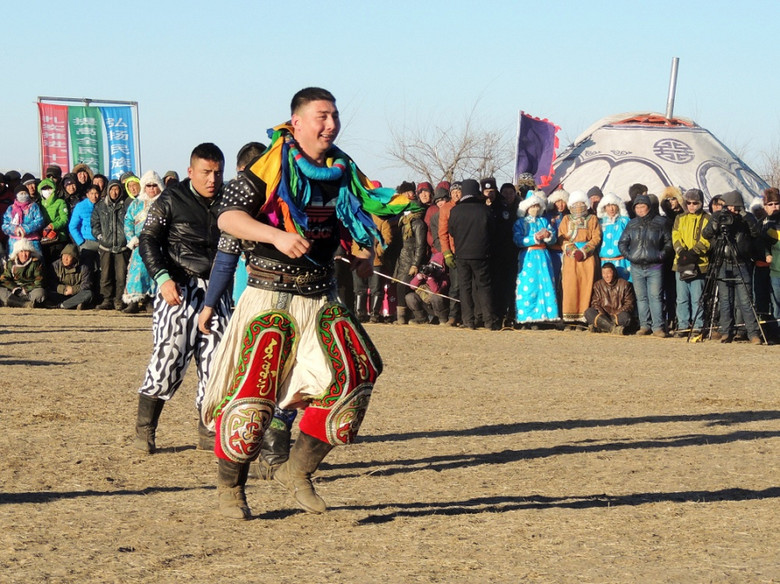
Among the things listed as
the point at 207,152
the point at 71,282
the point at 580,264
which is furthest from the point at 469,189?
the point at 207,152

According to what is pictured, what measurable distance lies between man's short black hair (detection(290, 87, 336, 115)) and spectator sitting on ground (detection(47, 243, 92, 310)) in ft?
46.7

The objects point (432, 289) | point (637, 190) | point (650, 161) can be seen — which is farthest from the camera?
point (650, 161)

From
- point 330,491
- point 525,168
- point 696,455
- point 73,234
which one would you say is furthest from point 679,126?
point 330,491

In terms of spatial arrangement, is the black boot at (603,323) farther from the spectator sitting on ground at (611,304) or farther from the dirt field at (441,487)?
the dirt field at (441,487)

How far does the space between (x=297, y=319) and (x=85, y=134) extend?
833 inches

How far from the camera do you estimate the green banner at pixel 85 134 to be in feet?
85.2

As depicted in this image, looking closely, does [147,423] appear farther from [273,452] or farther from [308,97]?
[308,97]

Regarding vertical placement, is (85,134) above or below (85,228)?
above

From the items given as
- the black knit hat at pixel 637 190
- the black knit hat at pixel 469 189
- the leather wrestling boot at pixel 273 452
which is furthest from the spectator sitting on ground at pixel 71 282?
the leather wrestling boot at pixel 273 452

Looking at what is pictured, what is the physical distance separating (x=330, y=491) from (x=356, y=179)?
1.70 meters

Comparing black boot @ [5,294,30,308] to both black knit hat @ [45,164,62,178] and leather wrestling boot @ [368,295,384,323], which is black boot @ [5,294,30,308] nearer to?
black knit hat @ [45,164,62,178]

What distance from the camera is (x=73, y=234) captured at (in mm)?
19703

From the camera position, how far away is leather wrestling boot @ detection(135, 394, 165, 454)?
7902 millimetres

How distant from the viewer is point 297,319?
589 cm
